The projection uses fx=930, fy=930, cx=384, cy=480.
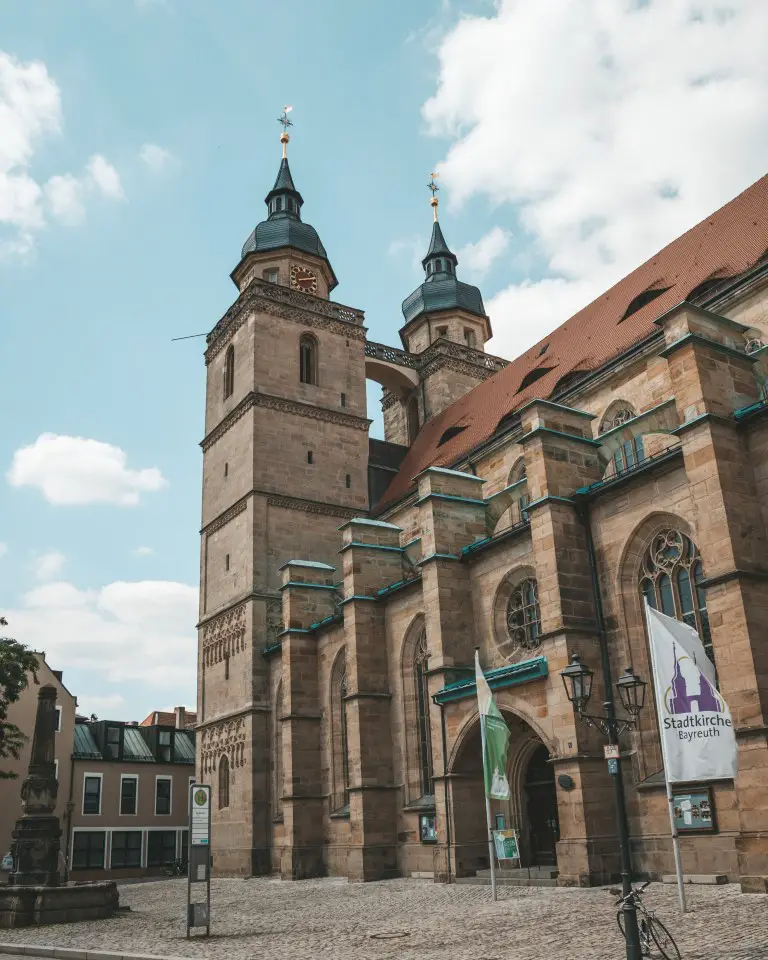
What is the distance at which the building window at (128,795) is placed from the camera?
40.1m

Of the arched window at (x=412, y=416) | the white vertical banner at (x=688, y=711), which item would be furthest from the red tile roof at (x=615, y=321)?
the white vertical banner at (x=688, y=711)

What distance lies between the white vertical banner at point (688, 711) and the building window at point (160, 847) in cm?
3375

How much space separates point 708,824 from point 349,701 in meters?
11.0

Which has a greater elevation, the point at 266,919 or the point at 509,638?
the point at 509,638

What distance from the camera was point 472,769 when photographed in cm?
1967

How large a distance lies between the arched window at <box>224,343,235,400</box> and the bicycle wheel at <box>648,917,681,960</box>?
1159 inches

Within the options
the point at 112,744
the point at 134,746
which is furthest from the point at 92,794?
the point at 134,746

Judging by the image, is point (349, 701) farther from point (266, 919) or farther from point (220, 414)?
point (220, 414)

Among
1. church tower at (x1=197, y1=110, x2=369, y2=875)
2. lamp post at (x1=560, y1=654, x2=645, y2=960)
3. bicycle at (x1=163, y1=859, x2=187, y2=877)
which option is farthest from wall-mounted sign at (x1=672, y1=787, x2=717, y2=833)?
bicycle at (x1=163, y1=859, x2=187, y2=877)

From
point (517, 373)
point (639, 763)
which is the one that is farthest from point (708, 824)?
point (517, 373)

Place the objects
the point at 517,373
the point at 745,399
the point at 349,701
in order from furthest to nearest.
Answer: the point at 517,373 → the point at 349,701 → the point at 745,399

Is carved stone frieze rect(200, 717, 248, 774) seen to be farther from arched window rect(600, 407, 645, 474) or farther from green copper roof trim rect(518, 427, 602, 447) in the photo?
green copper roof trim rect(518, 427, 602, 447)

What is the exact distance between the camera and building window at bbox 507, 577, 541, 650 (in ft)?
65.3

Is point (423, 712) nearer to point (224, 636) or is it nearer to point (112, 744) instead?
point (224, 636)
